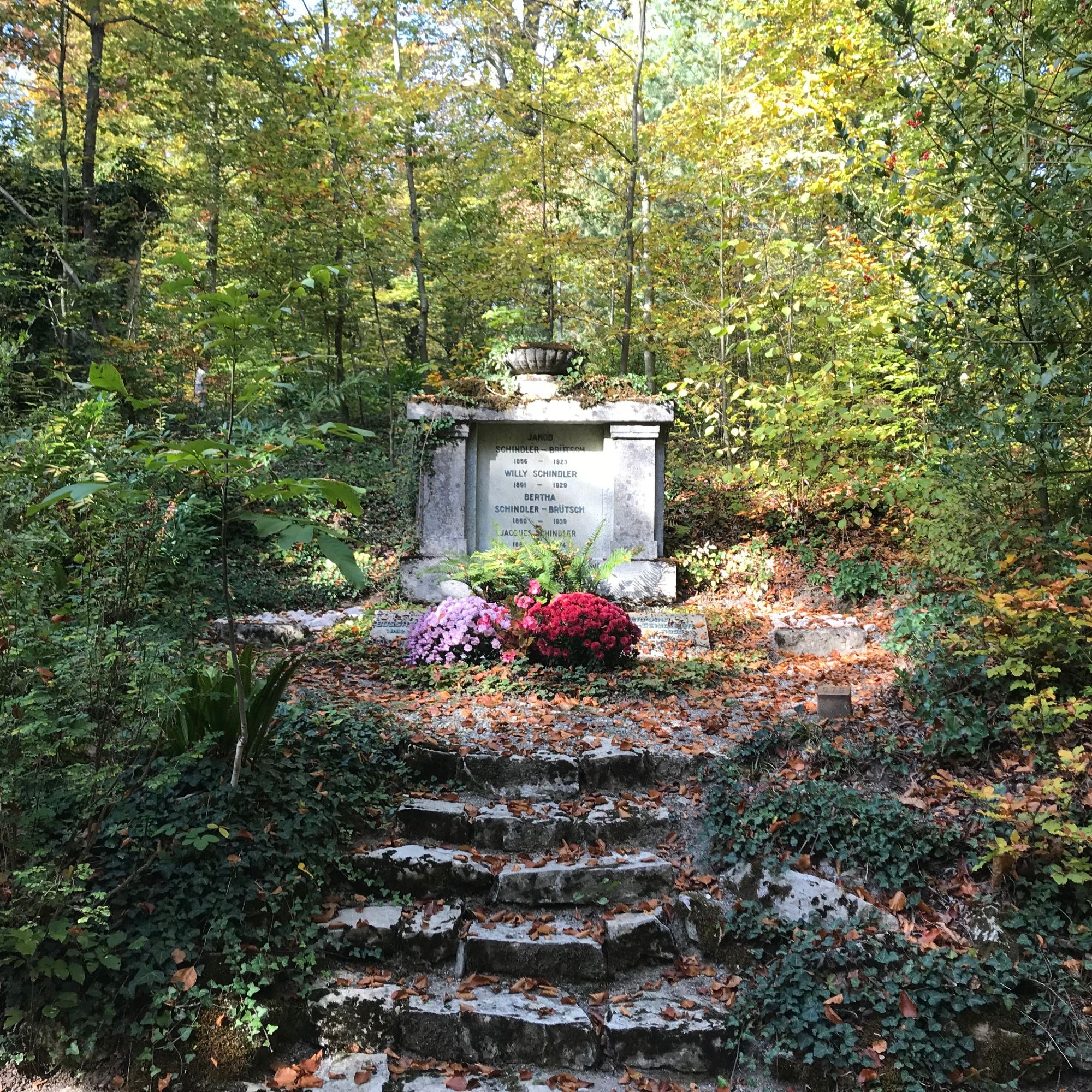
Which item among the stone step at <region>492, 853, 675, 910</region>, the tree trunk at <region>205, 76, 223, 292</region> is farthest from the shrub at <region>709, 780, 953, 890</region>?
the tree trunk at <region>205, 76, 223, 292</region>

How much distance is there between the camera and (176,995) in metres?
2.46

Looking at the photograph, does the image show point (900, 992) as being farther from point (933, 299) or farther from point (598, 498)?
point (598, 498)

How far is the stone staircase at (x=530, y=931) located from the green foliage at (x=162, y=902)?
238 mm

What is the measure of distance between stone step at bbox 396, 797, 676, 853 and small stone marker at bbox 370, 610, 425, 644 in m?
2.70

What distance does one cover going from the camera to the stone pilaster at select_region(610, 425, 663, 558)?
25.6 ft

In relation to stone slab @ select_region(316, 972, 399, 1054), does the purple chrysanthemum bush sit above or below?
above

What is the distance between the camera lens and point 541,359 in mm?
7867

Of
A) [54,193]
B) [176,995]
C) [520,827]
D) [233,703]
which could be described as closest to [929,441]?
[520,827]

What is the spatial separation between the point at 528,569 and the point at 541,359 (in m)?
2.37

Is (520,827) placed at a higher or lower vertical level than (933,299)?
lower

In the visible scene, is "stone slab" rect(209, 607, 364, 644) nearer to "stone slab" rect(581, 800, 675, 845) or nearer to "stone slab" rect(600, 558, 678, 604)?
"stone slab" rect(600, 558, 678, 604)

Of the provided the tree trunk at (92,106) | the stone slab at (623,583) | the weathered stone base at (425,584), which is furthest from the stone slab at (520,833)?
the tree trunk at (92,106)

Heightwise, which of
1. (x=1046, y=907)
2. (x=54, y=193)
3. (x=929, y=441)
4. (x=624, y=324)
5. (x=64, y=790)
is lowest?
(x=1046, y=907)

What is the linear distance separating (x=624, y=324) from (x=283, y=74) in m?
5.64
